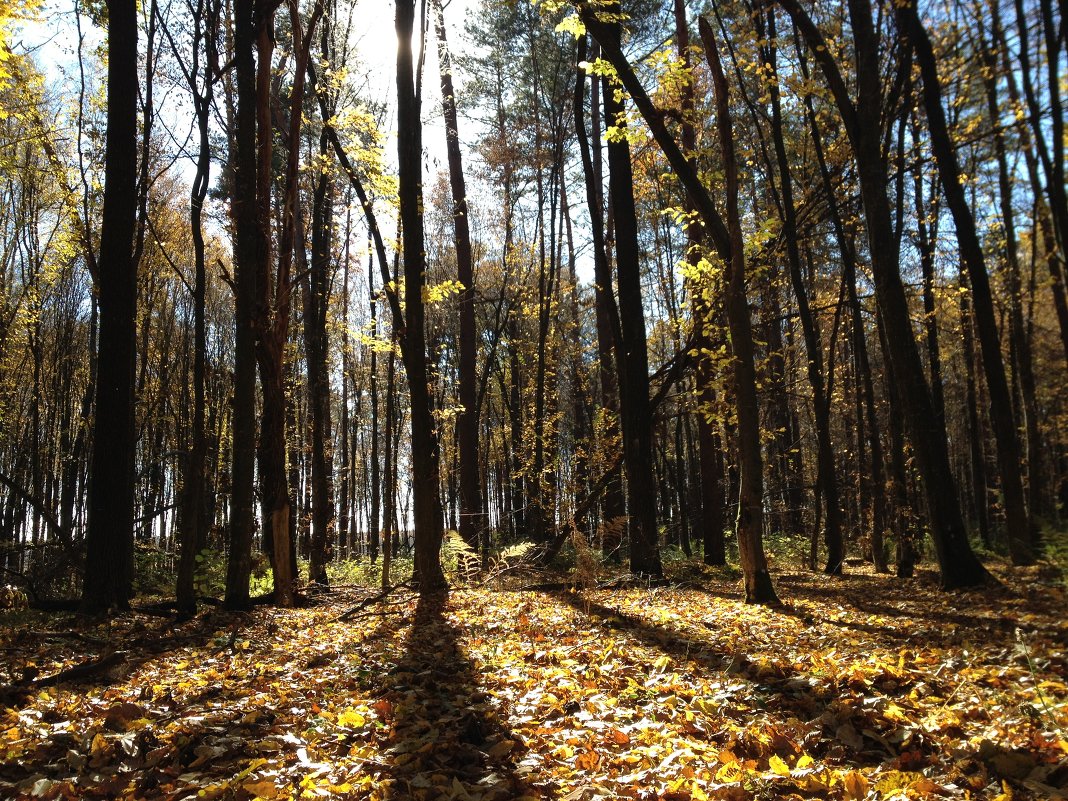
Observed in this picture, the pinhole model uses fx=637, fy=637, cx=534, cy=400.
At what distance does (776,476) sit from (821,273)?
758 centimetres

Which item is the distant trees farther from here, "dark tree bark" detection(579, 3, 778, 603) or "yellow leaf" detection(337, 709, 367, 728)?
"yellow leaf" detection(337, 709, 367, 728)

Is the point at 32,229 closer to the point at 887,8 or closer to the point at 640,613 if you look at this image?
the point at 640,613

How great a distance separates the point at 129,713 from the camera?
3.53 meters

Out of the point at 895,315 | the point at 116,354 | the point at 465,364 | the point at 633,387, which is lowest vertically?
the point at 633,387

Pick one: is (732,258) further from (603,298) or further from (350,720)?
(350,720)

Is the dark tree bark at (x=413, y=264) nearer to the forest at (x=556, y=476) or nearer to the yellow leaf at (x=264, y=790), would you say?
the forest at (x=556, y=476)

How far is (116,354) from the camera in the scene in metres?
7.24

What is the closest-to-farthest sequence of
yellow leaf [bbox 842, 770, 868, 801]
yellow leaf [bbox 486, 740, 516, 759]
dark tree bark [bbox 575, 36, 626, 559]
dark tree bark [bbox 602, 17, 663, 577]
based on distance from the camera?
1. yellow leaf [bbox 842, 770, 868, 801]
2. yellow leaf [bbox 486, 740, 516, 759]
3. dark tree bark [bbox 602, 17, 663, 577]
4. dark tree bark [bbox 575, 36, 626, 559]

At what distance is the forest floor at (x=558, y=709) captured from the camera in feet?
8.80

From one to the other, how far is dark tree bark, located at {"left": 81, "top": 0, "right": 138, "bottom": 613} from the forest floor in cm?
77

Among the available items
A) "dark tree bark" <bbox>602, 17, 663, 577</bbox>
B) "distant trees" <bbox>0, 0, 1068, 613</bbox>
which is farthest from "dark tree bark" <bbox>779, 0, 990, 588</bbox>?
"dark tree bark" <bbox>602, 17, 663, 577</bbox>

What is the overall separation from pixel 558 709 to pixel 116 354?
6459 millimetres

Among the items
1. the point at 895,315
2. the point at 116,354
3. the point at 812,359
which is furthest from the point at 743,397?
the point at 116,354

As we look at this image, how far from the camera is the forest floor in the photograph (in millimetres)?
2684
